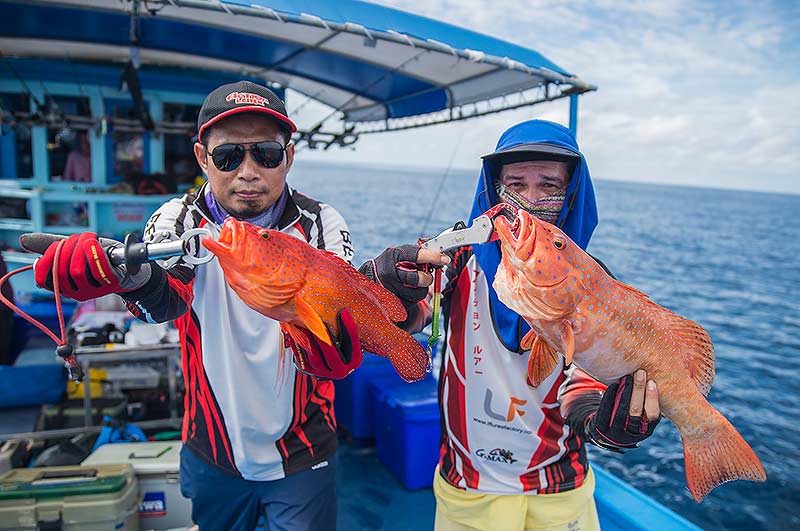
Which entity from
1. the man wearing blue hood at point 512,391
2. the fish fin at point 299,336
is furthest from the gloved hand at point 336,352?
the man wearing blue hood at point 512,391

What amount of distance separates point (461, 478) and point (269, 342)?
109cm

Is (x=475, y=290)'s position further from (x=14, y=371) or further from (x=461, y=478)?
(x=14, y=371)

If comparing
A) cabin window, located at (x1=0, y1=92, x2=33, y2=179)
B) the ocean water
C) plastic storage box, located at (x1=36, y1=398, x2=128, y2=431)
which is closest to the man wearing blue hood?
the ocean water

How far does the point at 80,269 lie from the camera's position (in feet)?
5.67

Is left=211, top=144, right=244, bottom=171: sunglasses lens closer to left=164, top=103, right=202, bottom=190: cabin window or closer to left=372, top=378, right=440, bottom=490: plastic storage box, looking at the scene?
left=372, top=378, right=440, bottom=490: plastic storage box

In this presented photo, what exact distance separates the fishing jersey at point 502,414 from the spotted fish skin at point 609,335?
0.22 m

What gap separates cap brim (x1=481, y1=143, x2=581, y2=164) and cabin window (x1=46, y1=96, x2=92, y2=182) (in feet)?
24.8

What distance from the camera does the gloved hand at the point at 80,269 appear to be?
1.73 m

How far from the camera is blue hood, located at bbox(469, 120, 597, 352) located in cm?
231

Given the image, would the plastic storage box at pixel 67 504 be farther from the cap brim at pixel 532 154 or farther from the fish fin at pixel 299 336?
the cap brim at pixel 532 154

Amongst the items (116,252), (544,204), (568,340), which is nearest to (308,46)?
(544,204)

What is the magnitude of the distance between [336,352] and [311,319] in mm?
175

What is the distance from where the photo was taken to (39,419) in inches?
218

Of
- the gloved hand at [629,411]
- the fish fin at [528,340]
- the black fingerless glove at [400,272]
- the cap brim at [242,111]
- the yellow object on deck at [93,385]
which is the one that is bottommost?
the yellow object on deck at [93,385]
